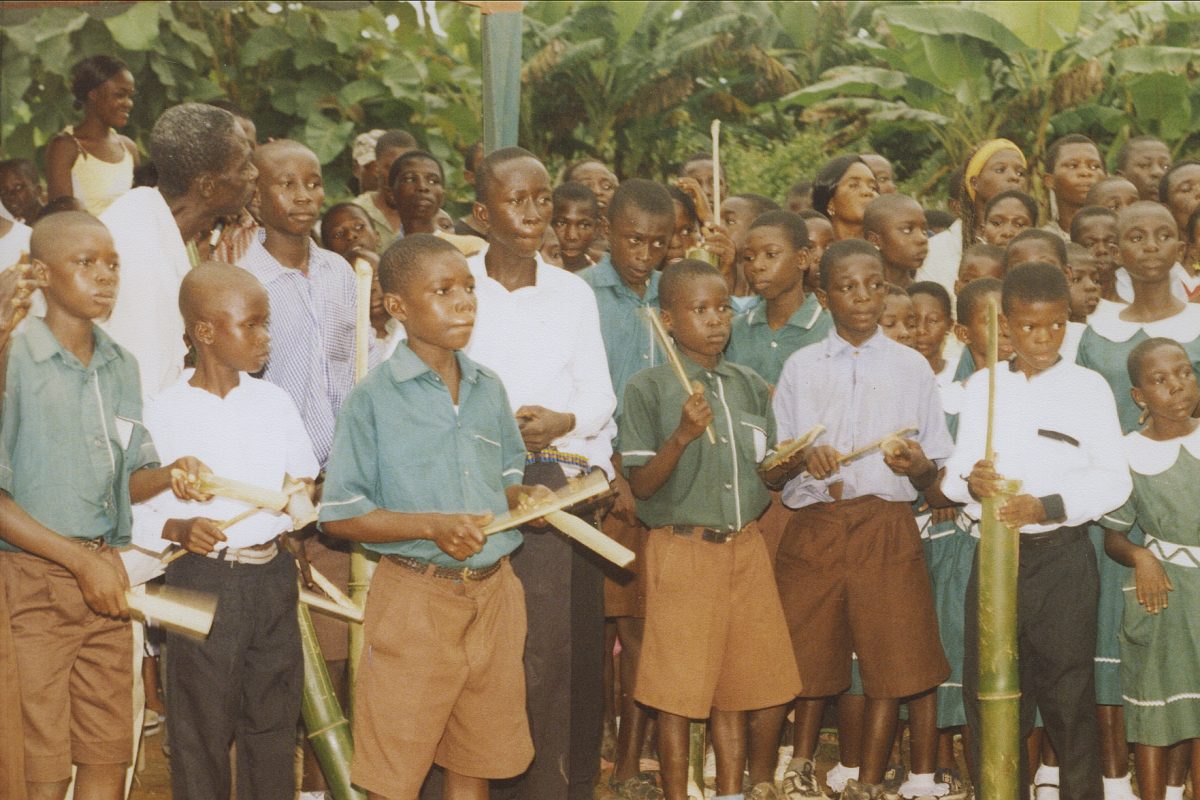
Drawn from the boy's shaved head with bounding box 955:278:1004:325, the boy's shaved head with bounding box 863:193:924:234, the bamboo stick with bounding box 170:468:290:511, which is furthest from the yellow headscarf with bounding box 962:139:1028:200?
the bamboo stick with bounding box 170:468:290:511

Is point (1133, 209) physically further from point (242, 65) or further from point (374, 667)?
point (242, 65)

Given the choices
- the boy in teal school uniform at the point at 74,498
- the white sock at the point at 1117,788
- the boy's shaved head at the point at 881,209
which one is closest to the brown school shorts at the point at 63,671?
the boy in teal school uniform at the point at 74,498

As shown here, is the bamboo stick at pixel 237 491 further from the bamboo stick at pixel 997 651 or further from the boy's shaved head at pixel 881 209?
the boy's shaved head at pixel 881 209

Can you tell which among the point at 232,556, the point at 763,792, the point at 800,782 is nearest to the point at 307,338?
the point at 232,556

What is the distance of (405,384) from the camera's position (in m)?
3.76

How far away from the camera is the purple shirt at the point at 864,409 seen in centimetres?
463

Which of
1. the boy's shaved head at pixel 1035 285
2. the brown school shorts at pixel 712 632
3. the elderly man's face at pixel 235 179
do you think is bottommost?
the brown school shorts at pixel 712 632

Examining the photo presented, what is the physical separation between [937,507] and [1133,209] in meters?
1.28

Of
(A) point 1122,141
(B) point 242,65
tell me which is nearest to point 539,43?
(B) point 242,65

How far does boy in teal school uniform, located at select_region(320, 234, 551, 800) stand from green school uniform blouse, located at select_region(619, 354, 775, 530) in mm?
733

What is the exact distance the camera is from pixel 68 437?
3.69m

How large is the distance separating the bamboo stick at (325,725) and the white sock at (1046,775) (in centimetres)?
221

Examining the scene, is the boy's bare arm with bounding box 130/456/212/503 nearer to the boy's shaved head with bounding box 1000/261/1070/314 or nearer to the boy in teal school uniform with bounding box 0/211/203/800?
the boy in teal school uniform with bounding box 0/211/203/800

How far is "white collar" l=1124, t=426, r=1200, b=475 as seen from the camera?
4.40 metres
